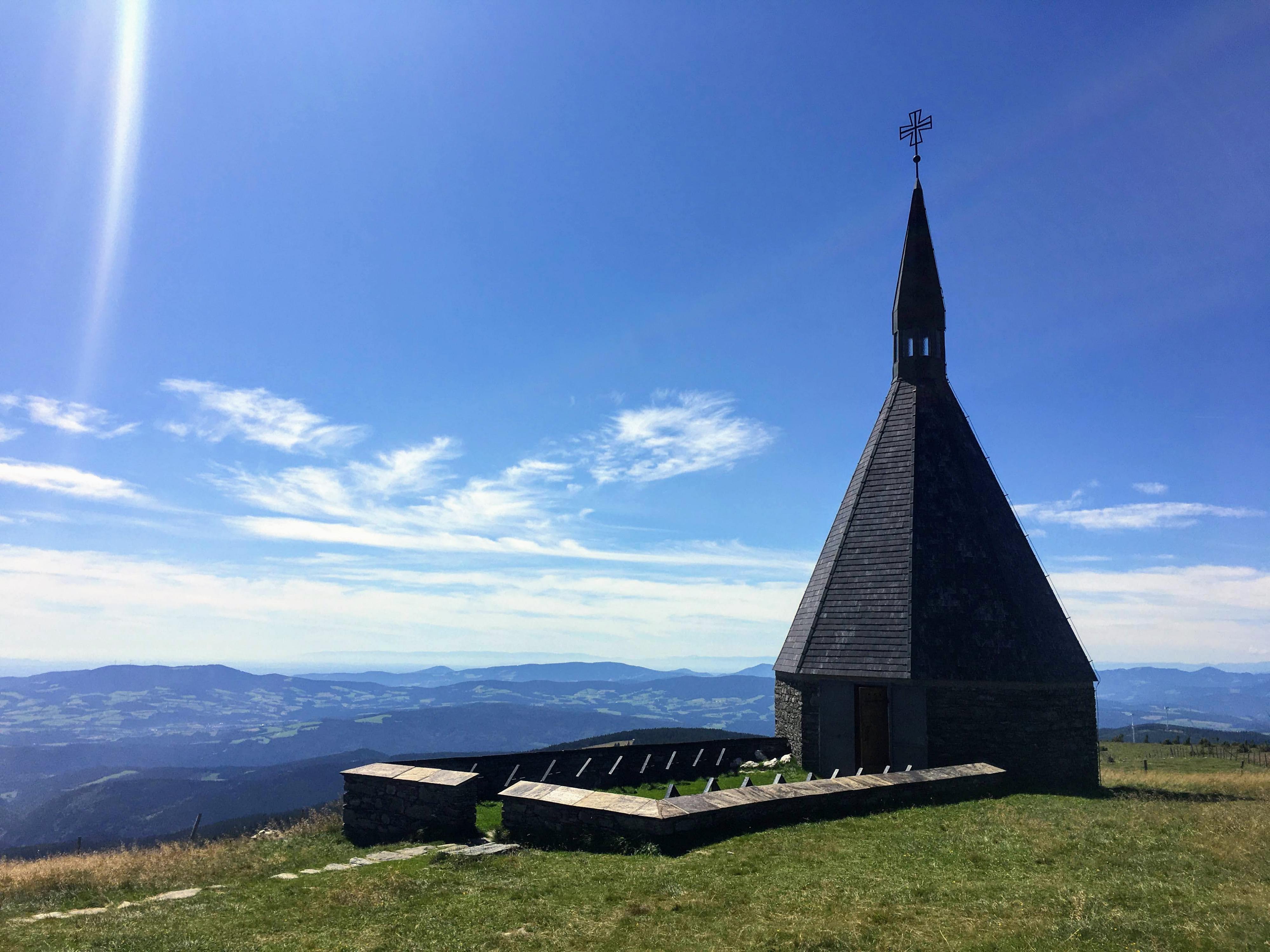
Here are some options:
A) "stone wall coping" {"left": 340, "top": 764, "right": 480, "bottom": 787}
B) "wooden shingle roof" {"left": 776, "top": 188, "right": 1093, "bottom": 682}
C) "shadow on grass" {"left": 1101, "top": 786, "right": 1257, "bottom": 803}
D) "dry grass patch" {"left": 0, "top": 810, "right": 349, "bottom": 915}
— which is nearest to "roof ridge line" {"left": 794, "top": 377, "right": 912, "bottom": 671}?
"wooden shingle roof" {"left": 776, "top": 188, "right": 1093, "bottom": 682}

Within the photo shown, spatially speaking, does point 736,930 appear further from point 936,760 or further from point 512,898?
point 936,760

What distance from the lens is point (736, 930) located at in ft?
24.3

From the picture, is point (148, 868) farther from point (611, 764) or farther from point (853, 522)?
point (853, 522)

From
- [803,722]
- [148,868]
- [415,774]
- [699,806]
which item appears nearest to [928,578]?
[803,722]

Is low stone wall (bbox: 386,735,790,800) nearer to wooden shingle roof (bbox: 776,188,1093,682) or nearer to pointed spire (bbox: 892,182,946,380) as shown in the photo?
wooden shingle roof (bbox: 776,188,1093,682)

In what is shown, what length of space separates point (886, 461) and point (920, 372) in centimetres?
437

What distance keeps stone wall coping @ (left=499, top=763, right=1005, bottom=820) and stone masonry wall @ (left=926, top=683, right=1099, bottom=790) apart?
5.14m

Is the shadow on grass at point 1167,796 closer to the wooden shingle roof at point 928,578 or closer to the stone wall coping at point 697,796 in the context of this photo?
the wooden shingle roof at point 928,578

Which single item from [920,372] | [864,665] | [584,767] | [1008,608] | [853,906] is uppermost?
[920,372]

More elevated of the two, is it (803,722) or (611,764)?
(803,722)

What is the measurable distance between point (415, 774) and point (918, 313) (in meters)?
22.4

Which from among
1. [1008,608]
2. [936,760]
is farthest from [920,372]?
[936,760]

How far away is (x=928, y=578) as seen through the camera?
2112 cm

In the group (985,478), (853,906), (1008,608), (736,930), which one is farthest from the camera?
(985,478)
